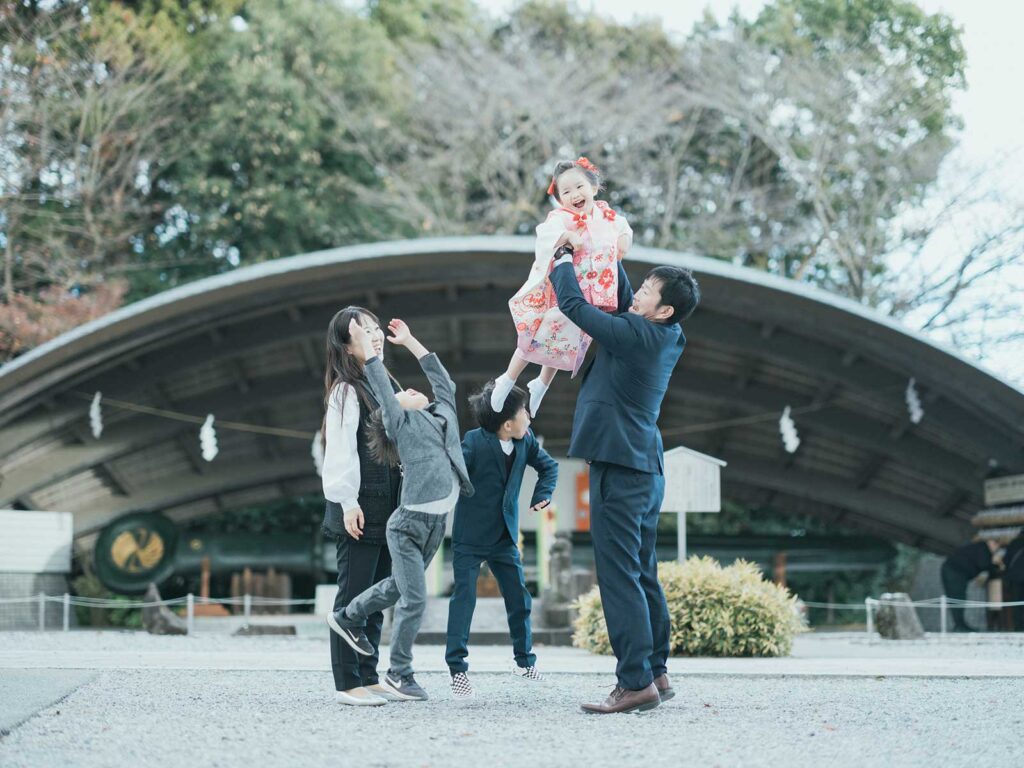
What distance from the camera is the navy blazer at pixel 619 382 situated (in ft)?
15.8

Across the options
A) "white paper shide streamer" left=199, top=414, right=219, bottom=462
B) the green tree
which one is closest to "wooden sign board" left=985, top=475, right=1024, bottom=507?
"white paper shide streamer" left=199, top=414, right=219, bottom=462

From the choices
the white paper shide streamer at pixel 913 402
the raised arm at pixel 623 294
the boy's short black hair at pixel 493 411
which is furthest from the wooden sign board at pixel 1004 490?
the raised arm at pixel 623 294

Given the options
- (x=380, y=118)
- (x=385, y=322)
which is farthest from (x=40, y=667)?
(x=380, y=118)

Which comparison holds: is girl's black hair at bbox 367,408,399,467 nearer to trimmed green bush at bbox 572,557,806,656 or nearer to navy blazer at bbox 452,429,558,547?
navy blazer at bbox 452,429,558,547

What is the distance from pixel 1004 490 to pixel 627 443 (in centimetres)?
1307

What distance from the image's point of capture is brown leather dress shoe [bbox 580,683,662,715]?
15.4ft

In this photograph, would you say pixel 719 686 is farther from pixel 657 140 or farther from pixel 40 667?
pixel 657 140

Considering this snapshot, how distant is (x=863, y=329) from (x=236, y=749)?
12220 mm

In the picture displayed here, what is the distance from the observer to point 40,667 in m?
6.84

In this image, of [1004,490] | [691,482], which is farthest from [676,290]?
[1004,490]

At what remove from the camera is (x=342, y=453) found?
5.00m

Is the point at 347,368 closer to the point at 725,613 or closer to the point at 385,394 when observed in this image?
the point at 385,394

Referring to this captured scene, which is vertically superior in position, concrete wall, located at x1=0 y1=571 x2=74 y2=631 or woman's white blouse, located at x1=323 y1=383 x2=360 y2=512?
woman's white blouse, located at x1=323 y1=383 x2=360 y2=512

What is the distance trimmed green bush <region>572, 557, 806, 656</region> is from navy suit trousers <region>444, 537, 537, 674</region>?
10.4ft
